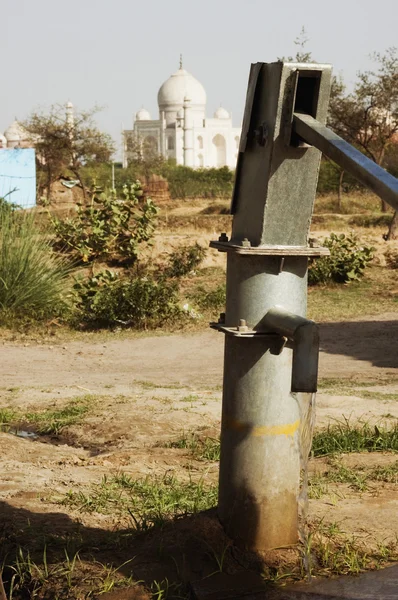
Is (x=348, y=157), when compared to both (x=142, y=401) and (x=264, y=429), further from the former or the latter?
(x=142, y=401)

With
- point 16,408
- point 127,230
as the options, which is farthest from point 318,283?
point 16,408

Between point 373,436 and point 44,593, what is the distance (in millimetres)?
2434

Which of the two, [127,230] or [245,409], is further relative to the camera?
[127,230]

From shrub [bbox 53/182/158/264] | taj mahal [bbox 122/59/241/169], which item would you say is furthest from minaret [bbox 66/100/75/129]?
taj mahal [bbox 122/59/241/169]

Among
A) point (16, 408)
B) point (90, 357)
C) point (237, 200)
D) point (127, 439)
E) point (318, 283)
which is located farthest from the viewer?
point (318, 283)

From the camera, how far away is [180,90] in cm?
6309

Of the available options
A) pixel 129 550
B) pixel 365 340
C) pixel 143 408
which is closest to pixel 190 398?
pixel 143 408

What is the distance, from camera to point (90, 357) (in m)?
8.92

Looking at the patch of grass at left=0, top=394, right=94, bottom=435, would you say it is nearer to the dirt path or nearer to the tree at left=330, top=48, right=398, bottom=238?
the dirt path

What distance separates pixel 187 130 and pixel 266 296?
193 feet

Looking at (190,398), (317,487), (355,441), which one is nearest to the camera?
(317,487)

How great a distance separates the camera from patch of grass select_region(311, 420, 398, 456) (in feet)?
14.9

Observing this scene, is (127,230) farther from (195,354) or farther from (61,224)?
(195,354)

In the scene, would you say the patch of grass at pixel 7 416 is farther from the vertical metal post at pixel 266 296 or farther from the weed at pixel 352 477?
the vertical metal post at pixel 266 296
